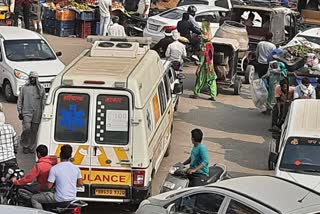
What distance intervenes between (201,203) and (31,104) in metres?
6.71

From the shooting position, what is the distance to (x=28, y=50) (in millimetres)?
20734

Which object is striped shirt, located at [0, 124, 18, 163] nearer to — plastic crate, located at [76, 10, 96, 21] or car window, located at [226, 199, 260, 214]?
car window, located at [226, 199, 260, 214]

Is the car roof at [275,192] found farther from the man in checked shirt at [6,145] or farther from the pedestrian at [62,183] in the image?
the man in checked shirt at [6,145]

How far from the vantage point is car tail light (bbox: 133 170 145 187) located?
39.8 feet

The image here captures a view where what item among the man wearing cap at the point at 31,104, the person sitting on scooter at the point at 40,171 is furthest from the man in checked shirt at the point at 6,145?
the man wearing cap at the point at 31,104

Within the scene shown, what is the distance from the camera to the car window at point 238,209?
8797mm

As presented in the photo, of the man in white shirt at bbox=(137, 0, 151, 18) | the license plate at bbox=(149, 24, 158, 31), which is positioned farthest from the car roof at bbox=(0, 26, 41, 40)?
the man in white shirt at bbox=(137, 0, 151, 18)

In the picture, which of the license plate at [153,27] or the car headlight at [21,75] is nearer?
the car headlight at [21,75]

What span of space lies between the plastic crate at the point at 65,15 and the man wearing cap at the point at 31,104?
544 inches

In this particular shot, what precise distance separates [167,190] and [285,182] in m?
2.85

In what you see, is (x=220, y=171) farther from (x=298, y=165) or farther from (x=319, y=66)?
(x=319, y=66)

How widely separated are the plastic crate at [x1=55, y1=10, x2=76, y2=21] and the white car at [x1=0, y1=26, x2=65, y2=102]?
760cm

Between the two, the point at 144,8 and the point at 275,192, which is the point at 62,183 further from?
the point at 144,8

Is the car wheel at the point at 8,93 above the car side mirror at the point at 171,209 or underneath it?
underneath
